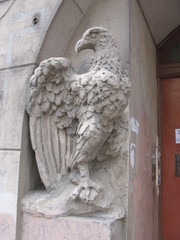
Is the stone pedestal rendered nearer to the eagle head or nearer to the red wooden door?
the red wooden door

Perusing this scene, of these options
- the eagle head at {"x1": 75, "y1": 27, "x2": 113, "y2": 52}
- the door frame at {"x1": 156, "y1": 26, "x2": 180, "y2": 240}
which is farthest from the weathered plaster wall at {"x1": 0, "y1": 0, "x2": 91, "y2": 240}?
the door frame at {"x1": 156, "y1": 26, "x2": 180, "y2": 240}

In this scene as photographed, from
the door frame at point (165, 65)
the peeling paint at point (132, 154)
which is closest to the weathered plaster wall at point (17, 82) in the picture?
the peeling paint at point (132, 154)

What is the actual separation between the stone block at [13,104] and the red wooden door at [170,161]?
1570 mm

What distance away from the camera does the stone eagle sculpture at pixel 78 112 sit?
73.7 inches

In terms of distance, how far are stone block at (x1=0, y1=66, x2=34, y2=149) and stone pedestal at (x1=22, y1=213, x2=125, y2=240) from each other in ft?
1.90

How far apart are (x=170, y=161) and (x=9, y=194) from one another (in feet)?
5.55

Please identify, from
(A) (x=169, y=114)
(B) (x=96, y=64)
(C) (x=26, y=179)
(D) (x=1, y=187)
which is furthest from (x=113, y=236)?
(A) (x=169, y=114)

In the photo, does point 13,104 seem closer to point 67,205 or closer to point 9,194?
point 9,194

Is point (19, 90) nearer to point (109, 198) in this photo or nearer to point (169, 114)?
point (109, 198)

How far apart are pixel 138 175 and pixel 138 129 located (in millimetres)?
369

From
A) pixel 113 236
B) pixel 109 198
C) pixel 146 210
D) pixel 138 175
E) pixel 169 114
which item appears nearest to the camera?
pixel 113 236

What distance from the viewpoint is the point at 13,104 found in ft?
7.20

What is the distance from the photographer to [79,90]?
1.97 m

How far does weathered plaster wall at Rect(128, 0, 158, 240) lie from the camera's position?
2.15 metres
